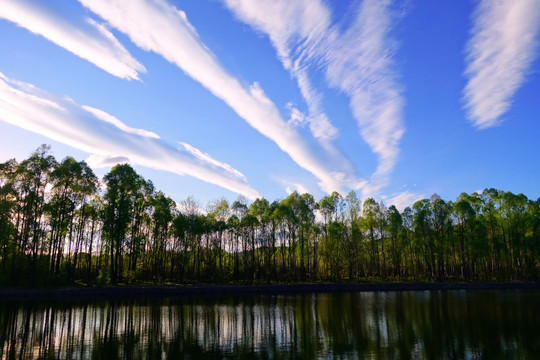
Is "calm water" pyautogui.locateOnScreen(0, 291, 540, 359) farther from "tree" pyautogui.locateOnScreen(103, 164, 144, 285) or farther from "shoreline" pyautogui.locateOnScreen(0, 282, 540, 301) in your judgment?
"tree" pyautogui.locateOnScreen(103, 164, 144, 285)

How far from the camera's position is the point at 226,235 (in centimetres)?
7169

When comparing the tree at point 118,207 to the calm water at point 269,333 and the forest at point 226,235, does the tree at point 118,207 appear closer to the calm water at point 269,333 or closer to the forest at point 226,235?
the forest at point 226,235

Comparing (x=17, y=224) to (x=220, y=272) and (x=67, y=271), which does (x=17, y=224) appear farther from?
(x=220, y=272)

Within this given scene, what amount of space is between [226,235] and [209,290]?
17806mm

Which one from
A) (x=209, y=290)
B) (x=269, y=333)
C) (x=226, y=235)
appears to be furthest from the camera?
(x=226, y=235)

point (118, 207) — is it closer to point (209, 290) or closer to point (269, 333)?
point (209, 290)

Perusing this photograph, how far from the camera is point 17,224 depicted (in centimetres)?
4966

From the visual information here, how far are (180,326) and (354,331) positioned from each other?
1389 cm

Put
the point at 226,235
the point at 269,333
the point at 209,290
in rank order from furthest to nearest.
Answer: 1. the point at 226,235
2. the point at 209,290
3. the point at 269,333

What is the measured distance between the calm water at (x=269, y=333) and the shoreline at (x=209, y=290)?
942cm

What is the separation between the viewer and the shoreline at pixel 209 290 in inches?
1688

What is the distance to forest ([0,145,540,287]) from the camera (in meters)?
50.5

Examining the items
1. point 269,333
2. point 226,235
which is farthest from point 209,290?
point 269,333

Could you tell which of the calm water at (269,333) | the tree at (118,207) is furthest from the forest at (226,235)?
the calm water at (269,333)
